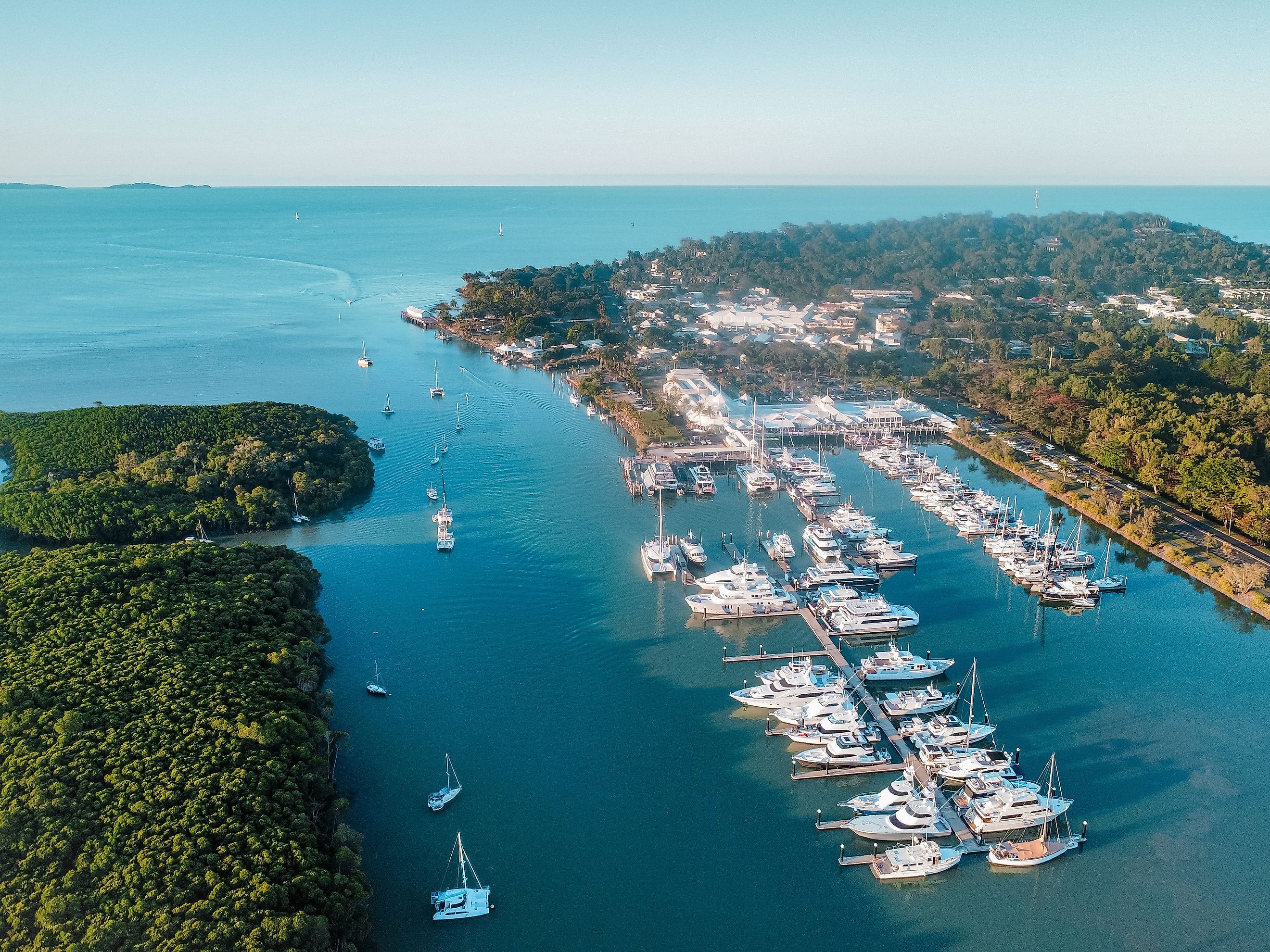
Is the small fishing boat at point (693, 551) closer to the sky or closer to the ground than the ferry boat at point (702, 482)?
closer to the ground

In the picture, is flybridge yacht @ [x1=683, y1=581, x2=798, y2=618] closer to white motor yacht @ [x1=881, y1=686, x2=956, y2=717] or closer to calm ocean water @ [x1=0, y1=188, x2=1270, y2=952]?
calm ocean water @ [x1=0, y1=188, x2=1270, y2=952]

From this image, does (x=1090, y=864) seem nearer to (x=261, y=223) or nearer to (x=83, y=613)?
(x=83, y=613)

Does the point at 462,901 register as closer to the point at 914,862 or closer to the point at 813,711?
the point at 914,862

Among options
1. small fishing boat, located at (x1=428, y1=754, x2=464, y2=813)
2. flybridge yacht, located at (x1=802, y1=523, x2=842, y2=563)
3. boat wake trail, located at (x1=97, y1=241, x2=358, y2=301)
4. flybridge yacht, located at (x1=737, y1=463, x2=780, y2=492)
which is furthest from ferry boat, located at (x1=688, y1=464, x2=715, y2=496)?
boat wake trail, located at (x1=97, y1=241, x2=358, y2=301)

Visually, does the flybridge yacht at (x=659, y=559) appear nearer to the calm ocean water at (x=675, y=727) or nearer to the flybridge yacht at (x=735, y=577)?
the calm ocean water at (x=675, y=727)

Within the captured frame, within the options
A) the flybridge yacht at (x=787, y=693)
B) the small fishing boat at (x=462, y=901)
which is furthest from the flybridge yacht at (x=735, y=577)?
the small fishing boat at (x=462, y=901)
